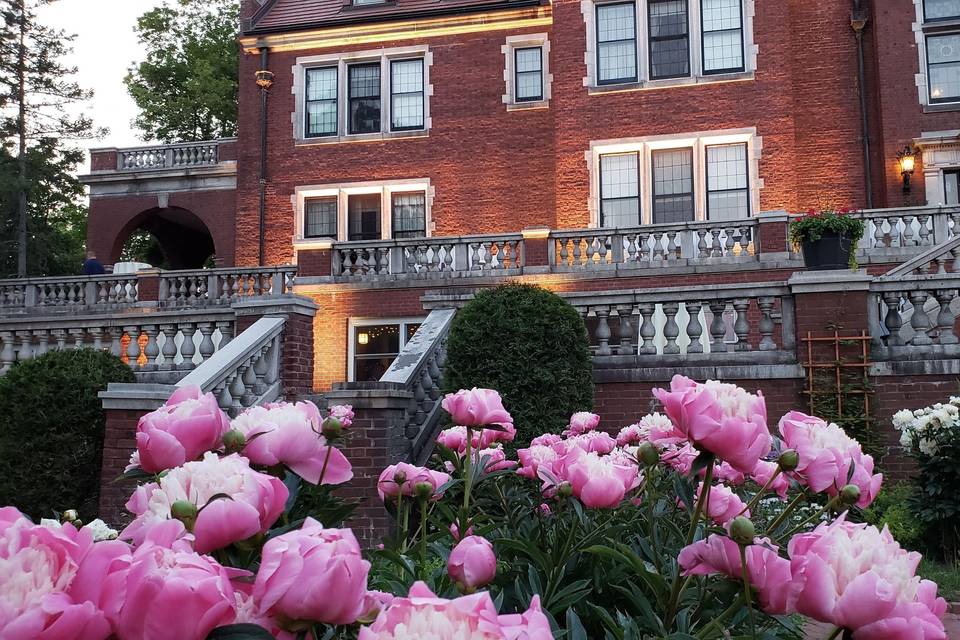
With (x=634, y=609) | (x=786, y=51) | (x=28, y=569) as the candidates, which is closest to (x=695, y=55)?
(x=786, y=51)

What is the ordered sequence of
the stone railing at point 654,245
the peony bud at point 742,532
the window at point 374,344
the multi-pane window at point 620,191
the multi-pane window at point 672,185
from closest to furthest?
the peony bud at point 742,532, the stone railing at point 654,245, the window at point 374,344, the multi-pane window at point 672,185, the multi-pane window at point 620,191

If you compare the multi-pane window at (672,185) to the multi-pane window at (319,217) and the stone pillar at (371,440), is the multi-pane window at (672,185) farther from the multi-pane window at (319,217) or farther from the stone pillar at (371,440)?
the stone pillar at (371,440)

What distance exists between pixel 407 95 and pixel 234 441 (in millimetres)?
21978

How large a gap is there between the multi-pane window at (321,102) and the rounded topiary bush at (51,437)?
16.1 m

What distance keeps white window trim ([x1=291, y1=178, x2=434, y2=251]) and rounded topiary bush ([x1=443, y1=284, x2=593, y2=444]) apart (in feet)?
44.6

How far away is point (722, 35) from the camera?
19812 mm

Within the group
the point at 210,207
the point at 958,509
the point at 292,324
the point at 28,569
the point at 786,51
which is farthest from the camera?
the point at 210,207

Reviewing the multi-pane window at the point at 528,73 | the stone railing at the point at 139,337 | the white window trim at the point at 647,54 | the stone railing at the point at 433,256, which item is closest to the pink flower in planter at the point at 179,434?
the stone railing at the point at 139,337

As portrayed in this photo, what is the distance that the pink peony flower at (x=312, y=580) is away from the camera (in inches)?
39.0

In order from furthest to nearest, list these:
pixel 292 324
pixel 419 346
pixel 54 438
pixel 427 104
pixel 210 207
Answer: pixel 210 207 → pixel 427 104 → pixel 292 324 → pixel 419 346 → pixel 54 438

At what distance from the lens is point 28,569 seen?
98 cm

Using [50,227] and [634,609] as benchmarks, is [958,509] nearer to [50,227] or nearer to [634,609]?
[634,609]

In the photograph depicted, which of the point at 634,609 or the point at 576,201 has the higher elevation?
the point at 576,201

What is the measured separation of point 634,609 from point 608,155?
18811mm
